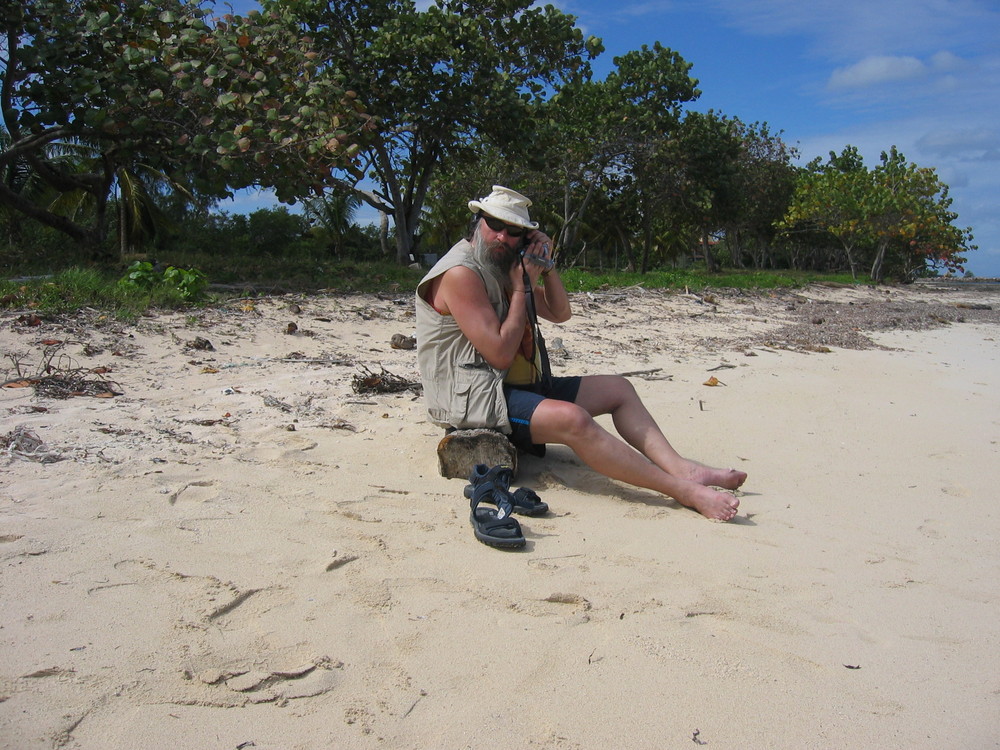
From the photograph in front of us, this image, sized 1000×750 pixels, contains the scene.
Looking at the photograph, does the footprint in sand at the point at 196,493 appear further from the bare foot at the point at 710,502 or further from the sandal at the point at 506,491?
the bare foot at the point at 710,502

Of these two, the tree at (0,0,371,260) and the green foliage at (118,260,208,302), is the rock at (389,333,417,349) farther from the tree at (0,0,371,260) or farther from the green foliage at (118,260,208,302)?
the tree at (0,0,371,260)

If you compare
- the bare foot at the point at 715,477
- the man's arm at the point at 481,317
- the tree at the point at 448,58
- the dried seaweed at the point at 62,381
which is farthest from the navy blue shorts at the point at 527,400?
the tree at the point at 448,58

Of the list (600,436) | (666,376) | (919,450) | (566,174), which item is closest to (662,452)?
(600,436)

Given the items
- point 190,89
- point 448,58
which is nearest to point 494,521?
point 190,89

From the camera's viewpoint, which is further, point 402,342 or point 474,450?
point 402,342

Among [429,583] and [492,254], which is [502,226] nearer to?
[492,254]

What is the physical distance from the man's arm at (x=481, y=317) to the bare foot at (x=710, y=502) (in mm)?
936

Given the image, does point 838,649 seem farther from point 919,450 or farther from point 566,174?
point 566,174

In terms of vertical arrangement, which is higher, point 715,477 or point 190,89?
point 190,89

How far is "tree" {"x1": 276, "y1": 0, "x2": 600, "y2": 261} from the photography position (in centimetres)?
1234

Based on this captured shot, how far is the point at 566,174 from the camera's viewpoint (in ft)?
66.9

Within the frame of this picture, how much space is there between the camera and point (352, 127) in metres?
8.63

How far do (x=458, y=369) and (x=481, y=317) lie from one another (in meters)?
0.28

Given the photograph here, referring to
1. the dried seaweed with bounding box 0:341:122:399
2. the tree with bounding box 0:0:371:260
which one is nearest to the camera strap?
the dried seaweed with bounding box 0:341:122:399
